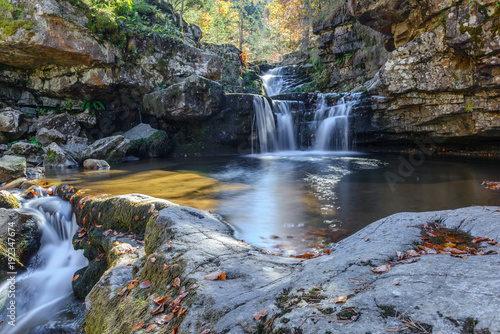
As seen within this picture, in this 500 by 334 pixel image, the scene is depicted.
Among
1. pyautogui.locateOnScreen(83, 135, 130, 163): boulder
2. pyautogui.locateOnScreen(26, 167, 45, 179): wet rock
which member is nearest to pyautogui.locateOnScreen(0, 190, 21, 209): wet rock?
pyautogui.locateOnScreen(26, 167, 45, 179): wet rock

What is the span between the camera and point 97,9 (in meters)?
12.5

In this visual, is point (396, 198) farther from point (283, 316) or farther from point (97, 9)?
point (97, 9)

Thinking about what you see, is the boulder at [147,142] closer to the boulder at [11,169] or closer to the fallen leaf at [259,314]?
the boulder at [11,169]

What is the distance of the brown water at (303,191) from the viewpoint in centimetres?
463

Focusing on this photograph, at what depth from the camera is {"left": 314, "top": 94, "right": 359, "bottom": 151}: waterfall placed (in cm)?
1416

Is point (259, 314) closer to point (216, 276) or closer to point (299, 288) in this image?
point (299, 288)

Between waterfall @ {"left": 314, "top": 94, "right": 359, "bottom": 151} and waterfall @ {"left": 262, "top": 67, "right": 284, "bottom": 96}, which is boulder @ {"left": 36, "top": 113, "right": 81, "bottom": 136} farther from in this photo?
waterfall @ {"left": 262, "top": 67, "right": 284, "bottom": 96}

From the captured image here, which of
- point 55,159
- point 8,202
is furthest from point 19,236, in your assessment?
point 55,159

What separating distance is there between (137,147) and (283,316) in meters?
14.3

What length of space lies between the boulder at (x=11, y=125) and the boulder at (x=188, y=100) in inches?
217

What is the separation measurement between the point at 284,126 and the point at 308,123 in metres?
1.33

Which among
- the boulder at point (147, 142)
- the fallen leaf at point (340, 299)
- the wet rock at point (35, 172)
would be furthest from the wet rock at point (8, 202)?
the boulder at point (147, 142)

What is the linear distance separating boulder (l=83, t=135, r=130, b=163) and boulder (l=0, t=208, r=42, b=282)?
8.18 m

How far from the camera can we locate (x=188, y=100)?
45.2 ft
